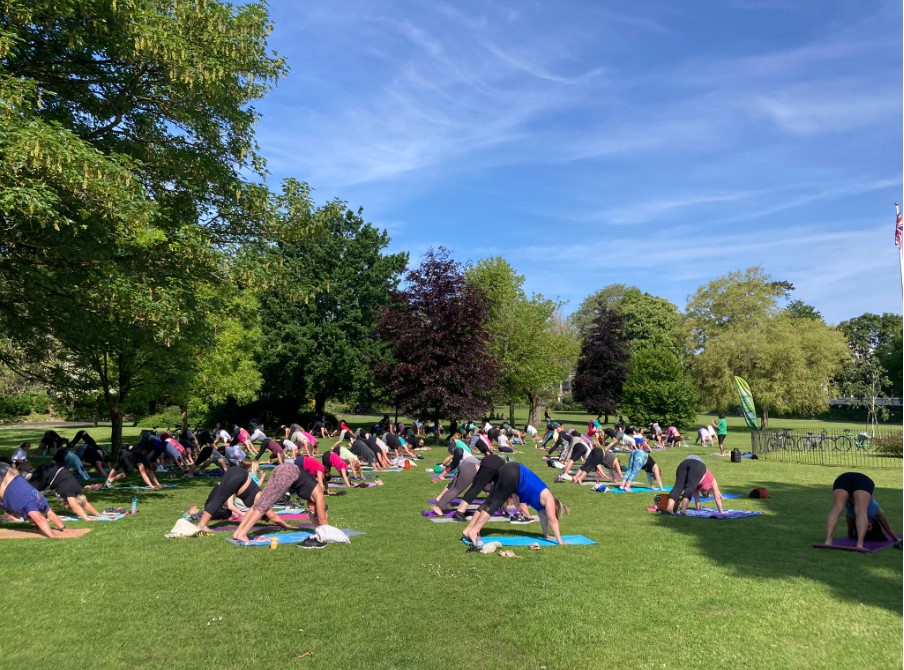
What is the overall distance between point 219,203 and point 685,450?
24.4m

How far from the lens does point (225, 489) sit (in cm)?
1122

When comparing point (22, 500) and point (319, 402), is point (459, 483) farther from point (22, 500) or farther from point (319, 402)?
point (319, 402)

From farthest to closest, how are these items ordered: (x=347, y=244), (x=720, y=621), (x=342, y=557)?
(x=347, y=244) → (x=342, y=557) → (x=720, y=621)

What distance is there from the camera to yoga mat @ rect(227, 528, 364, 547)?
1009cm

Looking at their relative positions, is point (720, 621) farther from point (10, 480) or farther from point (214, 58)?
point (214, 58)

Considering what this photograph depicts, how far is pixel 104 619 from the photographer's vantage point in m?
6.56

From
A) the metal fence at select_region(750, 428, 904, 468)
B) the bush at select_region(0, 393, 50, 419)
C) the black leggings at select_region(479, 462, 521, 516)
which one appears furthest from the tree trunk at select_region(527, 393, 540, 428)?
the black leggings at select_region(479, 462, 521, 516)

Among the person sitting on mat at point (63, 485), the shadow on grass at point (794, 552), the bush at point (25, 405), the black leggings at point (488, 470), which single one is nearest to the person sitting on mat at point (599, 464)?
the shadow on grass at point (794, 552)

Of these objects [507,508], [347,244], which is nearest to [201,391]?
[347,244]

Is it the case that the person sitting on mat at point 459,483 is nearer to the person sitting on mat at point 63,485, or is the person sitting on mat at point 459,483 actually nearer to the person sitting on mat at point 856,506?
the person sitting on mat at point 856,506

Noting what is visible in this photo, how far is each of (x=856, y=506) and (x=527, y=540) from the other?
512 cm

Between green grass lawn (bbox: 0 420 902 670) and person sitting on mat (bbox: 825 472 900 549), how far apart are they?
573 millimetres

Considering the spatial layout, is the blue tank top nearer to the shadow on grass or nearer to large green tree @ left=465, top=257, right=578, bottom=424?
the shadow on grass

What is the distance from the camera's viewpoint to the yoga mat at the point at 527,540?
1016cm
